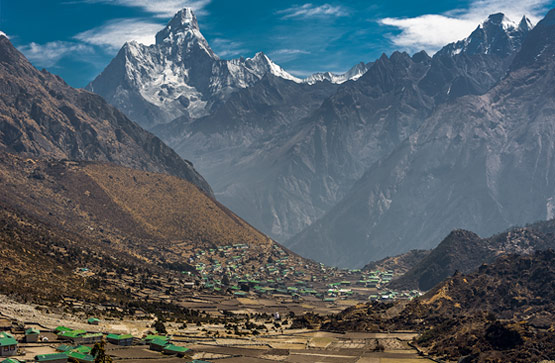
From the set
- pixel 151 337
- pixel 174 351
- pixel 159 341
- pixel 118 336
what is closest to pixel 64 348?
pixel 118 336

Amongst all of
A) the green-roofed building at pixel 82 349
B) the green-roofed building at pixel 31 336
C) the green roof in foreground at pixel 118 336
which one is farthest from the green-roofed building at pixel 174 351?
the green-roofed building at pixel 31 336

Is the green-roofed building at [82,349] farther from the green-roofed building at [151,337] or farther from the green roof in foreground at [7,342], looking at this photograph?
the green-roofed building at [151,337]

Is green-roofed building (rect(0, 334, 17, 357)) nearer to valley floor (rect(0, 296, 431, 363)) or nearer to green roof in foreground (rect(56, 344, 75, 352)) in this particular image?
valley floor (rect(0, 296, 431, 363))

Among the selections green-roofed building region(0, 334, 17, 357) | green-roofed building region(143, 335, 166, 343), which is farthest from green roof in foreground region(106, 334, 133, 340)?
green-roofed building region(0, 334, 17, 357)

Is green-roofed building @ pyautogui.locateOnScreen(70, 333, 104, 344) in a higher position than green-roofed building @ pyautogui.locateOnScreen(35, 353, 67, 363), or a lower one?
higher

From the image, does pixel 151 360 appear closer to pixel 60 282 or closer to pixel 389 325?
pixel 60 282

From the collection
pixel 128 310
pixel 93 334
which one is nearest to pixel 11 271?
pixel 128 310

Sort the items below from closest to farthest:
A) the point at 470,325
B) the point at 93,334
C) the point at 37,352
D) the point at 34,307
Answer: the point at 37,352 < the point at 93,334 < the point at 34,307 < the point at 470,325
